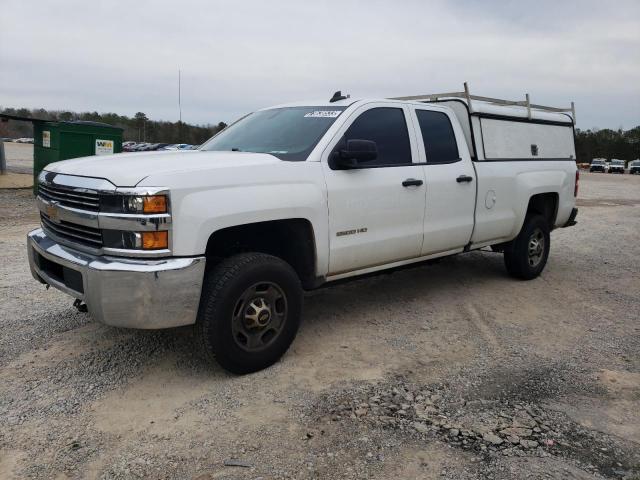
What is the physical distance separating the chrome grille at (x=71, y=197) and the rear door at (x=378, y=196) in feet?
5.33

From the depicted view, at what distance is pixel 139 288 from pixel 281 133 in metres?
1.92

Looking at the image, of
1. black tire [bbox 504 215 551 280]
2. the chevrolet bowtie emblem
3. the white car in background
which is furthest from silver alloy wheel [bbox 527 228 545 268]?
the white car in background

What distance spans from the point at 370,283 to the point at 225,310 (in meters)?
3.04

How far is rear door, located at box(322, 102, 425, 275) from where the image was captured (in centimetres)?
418

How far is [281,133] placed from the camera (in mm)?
4527

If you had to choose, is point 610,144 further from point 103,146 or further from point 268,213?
point 268,213

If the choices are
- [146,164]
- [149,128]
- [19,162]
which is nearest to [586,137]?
[149,128]

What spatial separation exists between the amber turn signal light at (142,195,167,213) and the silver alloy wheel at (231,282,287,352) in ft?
2.60

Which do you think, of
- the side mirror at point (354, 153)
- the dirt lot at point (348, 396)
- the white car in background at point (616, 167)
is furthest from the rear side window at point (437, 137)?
the white car in background at point (616, 167)

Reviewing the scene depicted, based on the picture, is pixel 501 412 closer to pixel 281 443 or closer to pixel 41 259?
pixel 281 443

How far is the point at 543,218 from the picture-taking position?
659 centimetres

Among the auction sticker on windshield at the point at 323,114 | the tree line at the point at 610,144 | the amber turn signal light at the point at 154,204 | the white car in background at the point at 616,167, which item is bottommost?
the amber turn signal light at the point at 154,204

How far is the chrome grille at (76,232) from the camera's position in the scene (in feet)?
11.1

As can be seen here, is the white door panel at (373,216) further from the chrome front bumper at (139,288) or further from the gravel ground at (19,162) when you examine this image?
the gravel ground at (19,162)
